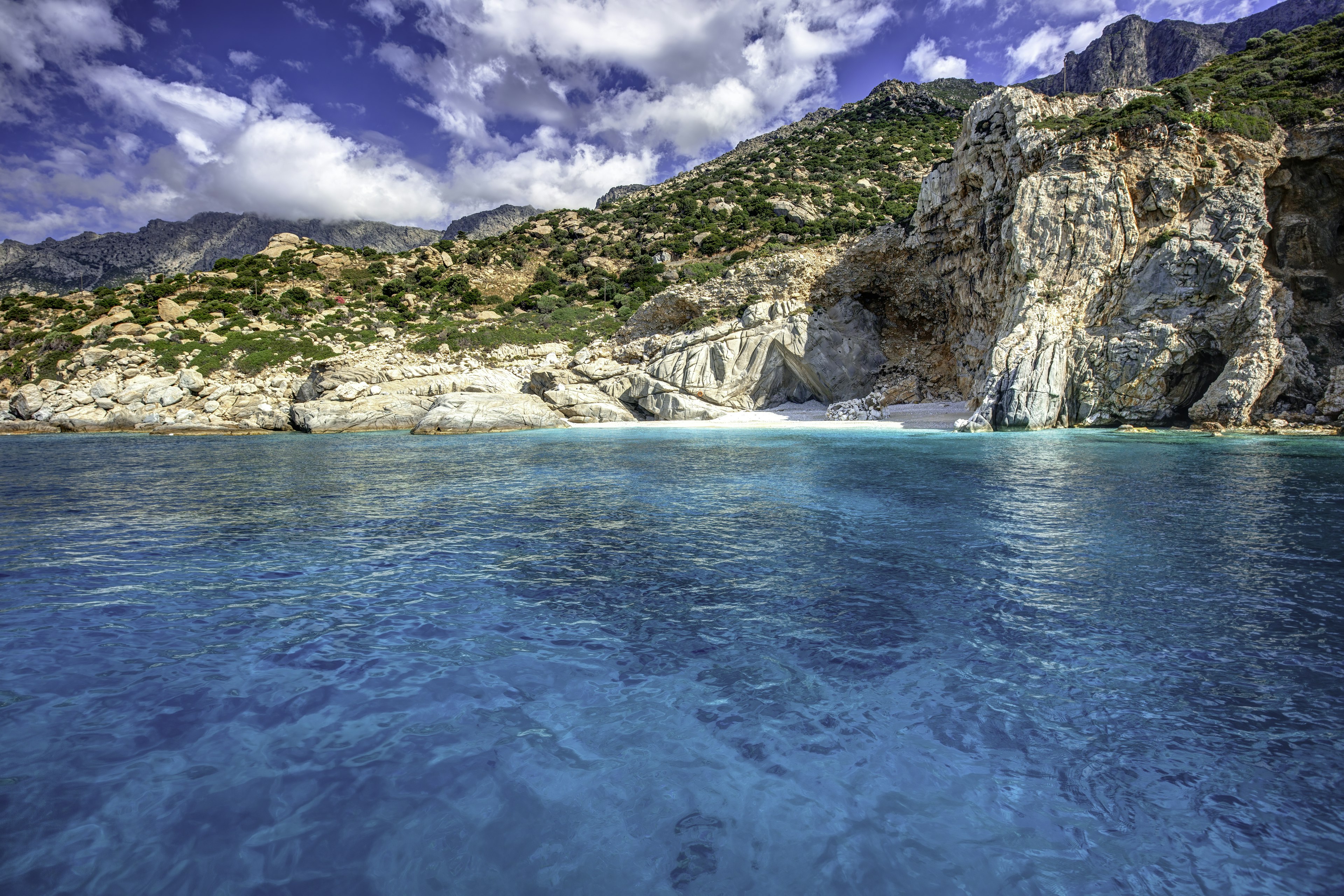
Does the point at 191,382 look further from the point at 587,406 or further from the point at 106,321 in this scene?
the point at 587,406

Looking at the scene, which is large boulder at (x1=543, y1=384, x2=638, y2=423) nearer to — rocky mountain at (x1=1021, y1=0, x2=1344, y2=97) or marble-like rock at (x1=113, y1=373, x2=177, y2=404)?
marble-like rock at (x1=113, y1=373, x2=177, y2=404)

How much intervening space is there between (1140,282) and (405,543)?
32.2 meters

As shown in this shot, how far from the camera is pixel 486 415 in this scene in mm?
32188

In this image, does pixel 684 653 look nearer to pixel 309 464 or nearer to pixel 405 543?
pixel 405 543

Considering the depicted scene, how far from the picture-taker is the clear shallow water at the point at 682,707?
297 cm

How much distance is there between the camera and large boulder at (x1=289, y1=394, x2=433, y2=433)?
32.7 metres

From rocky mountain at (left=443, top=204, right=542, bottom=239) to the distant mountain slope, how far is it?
24.2 ft

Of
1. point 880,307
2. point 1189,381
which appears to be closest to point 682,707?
point 1189,381

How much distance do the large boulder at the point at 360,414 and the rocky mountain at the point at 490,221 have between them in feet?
484

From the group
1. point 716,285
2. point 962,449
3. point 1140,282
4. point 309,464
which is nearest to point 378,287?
point 716,285

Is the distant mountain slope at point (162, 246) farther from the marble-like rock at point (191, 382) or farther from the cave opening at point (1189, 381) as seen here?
the cave opening at point (1189, 381)

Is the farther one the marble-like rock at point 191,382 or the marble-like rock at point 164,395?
the marble-like rock at point 191,382

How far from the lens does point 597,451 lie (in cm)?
2166

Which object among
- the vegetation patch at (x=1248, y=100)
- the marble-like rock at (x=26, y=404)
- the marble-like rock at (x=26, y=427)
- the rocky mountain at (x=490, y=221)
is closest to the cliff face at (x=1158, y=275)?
the vegetation patch at (x=1248, y=100)
